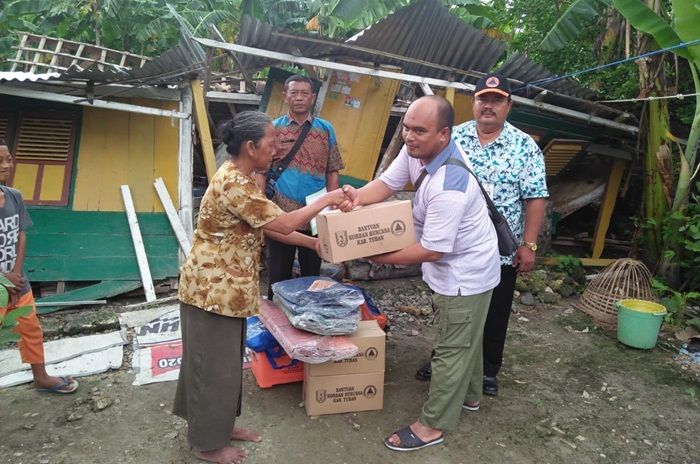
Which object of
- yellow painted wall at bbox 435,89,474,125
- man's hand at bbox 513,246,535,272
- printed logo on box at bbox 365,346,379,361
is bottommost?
printed logo on box at bbox 365,346,379,361

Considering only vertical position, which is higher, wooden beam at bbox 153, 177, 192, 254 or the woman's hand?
the woman's hand

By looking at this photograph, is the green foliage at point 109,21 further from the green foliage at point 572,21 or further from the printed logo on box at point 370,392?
the printed logo on box at point 370,392

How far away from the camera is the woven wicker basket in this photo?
16.0ft

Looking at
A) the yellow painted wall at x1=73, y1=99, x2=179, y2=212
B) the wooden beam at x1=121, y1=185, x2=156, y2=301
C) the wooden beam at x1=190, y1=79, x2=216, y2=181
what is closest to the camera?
the wooden beam at x1=121, y1=185, x2=156, y2=301

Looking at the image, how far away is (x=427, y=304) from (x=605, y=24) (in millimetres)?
5481

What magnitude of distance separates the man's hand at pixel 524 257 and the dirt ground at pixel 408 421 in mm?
992

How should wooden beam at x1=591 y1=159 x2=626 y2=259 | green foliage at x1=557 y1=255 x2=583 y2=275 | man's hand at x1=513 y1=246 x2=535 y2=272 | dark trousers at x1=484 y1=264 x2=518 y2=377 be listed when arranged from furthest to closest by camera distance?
wooden beam at x1=591 y1=159 x2=626 y2=259 < green foliage at x1=557 y1=255 x2=583 y2=275 < dark trousers at x1=484 y1=264 x2=518 y2=377 < man's hand at x1=513 y1=246 x2=535 y2=272

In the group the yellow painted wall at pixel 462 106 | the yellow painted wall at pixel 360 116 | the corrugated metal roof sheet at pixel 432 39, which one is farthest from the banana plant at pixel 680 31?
the yellow painted wall at pixel 360 116

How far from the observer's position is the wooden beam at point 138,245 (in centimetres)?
486

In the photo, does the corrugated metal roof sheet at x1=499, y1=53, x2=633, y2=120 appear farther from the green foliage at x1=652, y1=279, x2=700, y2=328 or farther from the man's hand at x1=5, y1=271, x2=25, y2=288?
the man's hand at x1=5, y1=271, x2=25, y2=288

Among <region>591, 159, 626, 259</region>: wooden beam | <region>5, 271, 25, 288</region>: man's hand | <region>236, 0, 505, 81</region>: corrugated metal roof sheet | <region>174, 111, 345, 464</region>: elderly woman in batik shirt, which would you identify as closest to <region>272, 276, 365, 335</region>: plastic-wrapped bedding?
<region>174, 111, 345, 464</region>: elderly woman in batik shirt


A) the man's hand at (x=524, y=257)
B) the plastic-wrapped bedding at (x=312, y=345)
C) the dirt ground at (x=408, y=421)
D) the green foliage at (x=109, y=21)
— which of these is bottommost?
the dirt ground at (x=408, y=421)

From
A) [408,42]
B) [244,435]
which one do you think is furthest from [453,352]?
[408,42]

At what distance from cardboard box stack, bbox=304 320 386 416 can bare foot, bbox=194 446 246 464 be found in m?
0.55
